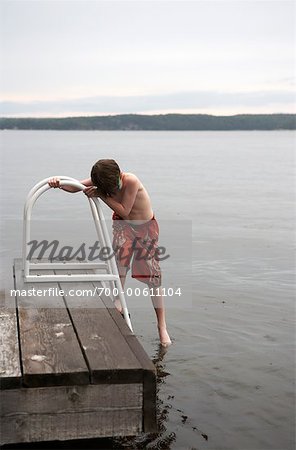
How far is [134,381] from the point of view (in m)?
4.39

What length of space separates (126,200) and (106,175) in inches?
14.8

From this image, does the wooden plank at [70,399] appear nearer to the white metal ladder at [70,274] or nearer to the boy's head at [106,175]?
the white metal ladder at [70,274]

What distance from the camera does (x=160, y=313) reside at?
6750 millimetres

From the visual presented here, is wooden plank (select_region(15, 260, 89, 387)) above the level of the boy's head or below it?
below

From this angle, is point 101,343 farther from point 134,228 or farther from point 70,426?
point 134,228

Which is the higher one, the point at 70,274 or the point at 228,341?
the point at 70,274

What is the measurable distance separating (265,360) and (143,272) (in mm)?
1372

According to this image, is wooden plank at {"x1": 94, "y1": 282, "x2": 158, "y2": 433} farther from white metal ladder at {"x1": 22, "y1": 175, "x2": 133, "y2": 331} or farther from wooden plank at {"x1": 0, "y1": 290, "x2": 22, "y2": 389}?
white metal ladder at {"x1": 22, "y1": 175, "x2": 133, "y2": 331}

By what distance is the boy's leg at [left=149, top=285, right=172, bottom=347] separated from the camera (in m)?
6.65

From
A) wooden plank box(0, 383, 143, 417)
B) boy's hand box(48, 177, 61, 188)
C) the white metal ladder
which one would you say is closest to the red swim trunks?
the white metal ladder

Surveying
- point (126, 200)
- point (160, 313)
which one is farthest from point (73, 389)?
point (160, 313)

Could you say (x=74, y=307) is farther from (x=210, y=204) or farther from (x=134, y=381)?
(x=210, y=204)

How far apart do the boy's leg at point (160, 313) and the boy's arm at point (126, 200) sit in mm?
878

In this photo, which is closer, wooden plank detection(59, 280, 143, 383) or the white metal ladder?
wooden plank detection(59, 280, 143, 383)
